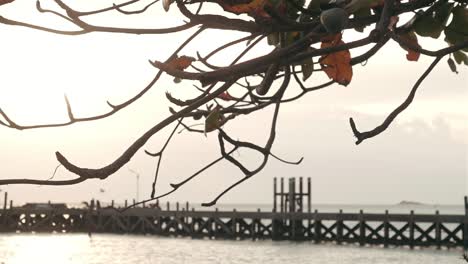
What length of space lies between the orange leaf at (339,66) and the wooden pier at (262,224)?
3164 cm

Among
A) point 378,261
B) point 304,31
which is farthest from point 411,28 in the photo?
point 378,261

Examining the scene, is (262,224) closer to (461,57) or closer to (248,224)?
(248,224)

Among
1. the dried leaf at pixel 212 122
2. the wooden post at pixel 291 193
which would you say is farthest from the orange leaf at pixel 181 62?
the wooden post at pixel 291 193

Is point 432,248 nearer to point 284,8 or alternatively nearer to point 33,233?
point 33,233

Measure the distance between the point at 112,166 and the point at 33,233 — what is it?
184 feet

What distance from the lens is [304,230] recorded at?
42125mm

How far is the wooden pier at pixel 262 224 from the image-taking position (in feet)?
125

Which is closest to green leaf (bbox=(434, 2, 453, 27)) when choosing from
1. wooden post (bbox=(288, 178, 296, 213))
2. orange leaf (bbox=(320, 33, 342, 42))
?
orange leaf (bbox=(320, 33, 342, 42))

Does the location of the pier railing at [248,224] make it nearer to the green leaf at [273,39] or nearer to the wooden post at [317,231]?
the wooden post at [317,231]

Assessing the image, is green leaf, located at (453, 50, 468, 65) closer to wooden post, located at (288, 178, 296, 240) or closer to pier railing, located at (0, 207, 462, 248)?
pier railing, located at (0, 207, 462, 248)

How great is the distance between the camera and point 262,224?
147 ft

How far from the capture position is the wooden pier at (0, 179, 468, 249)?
3809 centimetres

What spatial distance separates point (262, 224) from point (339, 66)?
43.6 meters

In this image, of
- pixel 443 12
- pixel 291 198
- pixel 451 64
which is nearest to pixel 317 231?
pixel 291 198
